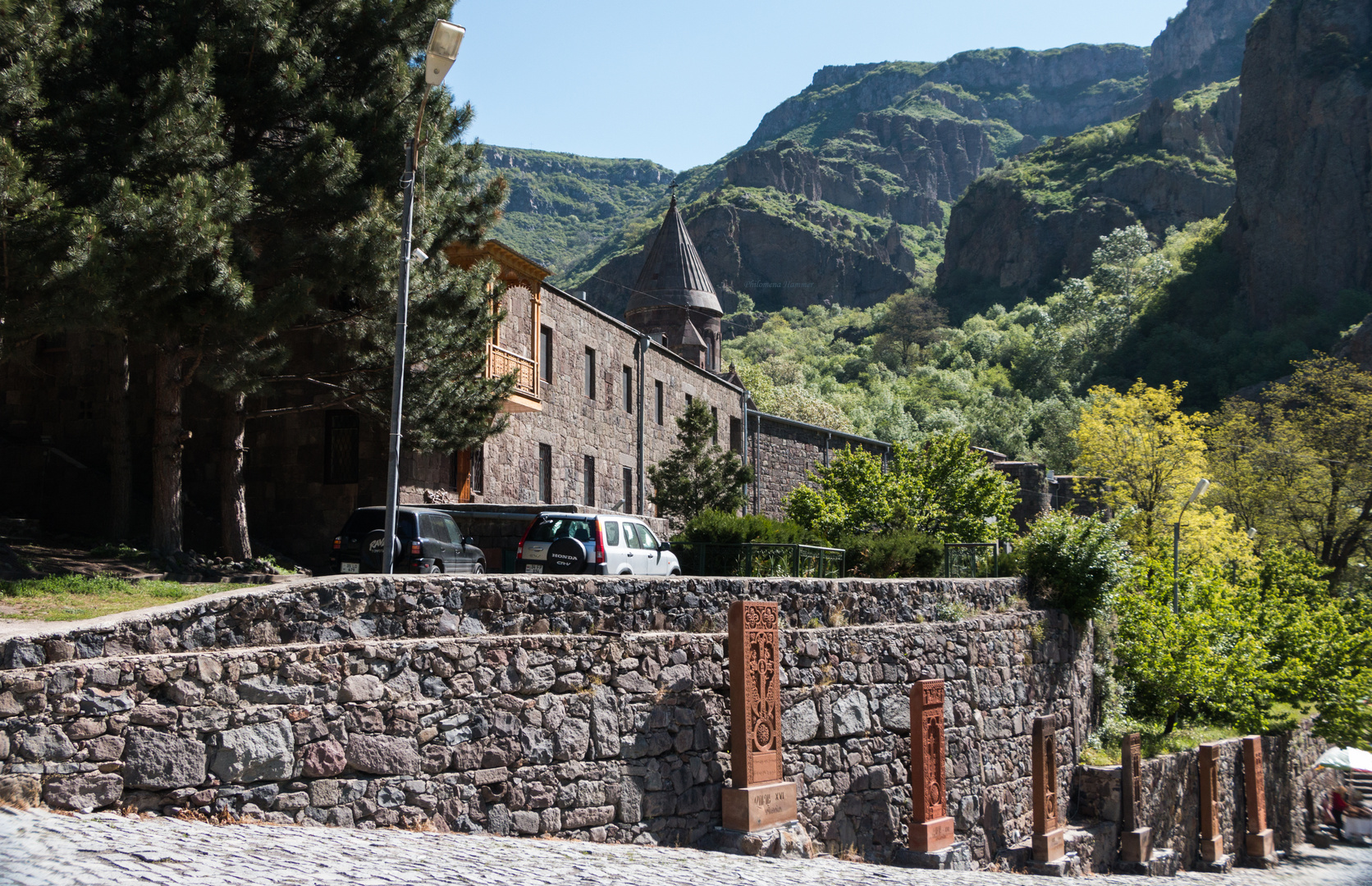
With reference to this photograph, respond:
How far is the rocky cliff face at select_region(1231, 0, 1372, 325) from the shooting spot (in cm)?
7700

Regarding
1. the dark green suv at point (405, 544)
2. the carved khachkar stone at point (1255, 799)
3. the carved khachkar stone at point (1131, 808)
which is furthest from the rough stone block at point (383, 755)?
the carved khachkar stone at point (1255, 799)

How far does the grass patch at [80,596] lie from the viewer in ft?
36.6

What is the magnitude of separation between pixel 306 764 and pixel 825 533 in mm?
16058

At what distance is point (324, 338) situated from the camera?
19781 mm

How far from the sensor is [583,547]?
16141 mm

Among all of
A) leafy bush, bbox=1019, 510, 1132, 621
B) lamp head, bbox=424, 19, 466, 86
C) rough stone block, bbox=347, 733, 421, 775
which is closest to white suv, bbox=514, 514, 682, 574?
leafy bush, bbox=1019, 510, 1132, 621

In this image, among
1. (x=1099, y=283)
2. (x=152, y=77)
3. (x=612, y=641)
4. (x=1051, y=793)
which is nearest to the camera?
(x=612, y=641)

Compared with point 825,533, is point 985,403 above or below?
above

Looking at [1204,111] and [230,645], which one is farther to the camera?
[1204,111]

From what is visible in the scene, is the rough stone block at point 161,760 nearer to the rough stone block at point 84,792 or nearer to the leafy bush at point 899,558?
the rough stone block at point 84,792

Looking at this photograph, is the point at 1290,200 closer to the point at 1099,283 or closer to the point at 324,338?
the point at 1099,283

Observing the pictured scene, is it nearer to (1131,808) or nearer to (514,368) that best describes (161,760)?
(1131,808)

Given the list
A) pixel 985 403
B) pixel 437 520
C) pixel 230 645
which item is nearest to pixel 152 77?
pixel 437 520

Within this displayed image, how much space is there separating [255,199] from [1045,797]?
46.9 ft
